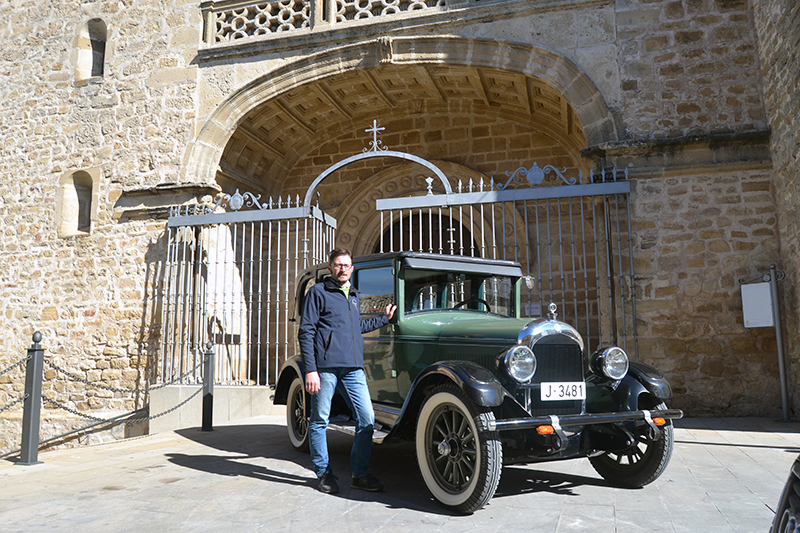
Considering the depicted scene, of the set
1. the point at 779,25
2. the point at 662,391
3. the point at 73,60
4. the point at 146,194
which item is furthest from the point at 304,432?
the point at 73,60

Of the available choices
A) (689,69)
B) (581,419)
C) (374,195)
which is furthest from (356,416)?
(374,195)

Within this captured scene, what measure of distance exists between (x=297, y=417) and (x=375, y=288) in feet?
4.79

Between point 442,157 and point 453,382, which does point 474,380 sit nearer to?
point 453,382

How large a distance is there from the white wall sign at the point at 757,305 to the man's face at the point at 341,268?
4.92 metres

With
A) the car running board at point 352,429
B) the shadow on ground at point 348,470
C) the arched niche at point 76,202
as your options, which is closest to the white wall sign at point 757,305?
the shadow on ground at point 348,470

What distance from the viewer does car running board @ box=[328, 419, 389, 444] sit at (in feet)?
12.3

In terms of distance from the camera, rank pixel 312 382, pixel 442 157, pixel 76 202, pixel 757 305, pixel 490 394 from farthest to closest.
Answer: pixel 442 157
pixel 76 202
pixel 757 305
pixel 312 382
pixel 490 394

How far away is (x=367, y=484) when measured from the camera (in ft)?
11.9

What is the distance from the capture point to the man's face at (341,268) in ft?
12.9

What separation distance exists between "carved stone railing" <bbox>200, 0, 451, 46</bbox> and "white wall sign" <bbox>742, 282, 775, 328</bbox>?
5.26m

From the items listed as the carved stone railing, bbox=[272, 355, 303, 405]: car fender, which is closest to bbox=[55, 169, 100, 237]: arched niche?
the carved stone railing

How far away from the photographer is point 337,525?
9.69ft

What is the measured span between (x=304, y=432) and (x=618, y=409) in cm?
252

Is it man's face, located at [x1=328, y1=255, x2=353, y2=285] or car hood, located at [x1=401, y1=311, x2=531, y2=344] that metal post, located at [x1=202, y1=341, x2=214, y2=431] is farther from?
car hood, located at [x1=401, y1=311, x2=531, y2=344]
